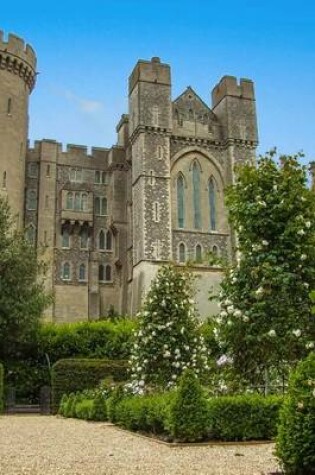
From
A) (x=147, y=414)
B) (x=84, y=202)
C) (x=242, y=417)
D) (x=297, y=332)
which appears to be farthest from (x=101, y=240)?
(x=242, y=417)

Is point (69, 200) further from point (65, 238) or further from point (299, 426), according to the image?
point (299, 426)

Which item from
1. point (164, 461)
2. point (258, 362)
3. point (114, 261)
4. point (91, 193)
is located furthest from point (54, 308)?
point (164, 461)

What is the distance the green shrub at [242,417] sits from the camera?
918 cm

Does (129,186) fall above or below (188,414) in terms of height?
above

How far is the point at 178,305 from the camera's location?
1516 centimetres

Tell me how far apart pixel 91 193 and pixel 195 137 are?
993 centimetres

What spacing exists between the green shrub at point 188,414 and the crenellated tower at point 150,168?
24661mm

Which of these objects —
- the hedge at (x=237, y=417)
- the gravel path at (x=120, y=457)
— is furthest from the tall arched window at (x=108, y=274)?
the hedge at (x=237, y=417)

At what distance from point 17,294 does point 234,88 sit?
82.4 ft

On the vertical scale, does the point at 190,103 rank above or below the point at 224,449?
above

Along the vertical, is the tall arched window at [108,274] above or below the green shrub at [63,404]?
above

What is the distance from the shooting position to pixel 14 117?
40719 mm

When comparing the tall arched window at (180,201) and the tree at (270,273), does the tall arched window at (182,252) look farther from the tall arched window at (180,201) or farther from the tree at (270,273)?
the tree at (270,273)

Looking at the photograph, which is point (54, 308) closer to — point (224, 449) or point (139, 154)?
point (139, 154)
